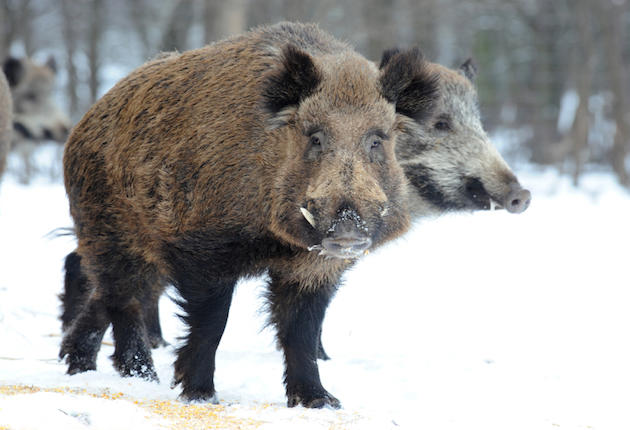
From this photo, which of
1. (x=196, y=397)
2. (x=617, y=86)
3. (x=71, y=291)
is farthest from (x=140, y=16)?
(x=196, y=397)

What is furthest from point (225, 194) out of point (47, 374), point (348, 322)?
point (348, 322)

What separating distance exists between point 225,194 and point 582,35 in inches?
459

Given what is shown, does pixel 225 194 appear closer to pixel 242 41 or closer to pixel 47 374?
pixel 242 41

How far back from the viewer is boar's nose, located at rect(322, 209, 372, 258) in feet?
9.92

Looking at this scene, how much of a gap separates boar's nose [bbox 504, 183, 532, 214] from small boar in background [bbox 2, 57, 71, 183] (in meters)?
7.40

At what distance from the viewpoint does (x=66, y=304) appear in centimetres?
530

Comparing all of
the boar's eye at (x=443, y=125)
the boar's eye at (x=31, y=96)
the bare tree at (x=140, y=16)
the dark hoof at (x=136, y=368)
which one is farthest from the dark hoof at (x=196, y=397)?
the bare tree at (x=140, y=16)

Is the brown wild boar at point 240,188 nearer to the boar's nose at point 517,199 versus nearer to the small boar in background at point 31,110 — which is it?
the boar's nose at point 517,199

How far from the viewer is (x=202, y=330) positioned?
12.7 feet

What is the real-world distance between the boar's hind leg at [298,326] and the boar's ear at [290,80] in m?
0.84

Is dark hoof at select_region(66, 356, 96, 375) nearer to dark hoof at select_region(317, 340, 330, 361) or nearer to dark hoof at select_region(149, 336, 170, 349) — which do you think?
dark hoof at select_region(149, 336, 170, 349)

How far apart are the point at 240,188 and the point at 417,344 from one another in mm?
2146

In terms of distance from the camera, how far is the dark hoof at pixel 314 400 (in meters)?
3.83

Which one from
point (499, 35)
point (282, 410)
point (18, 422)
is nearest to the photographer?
point (18, 422)
